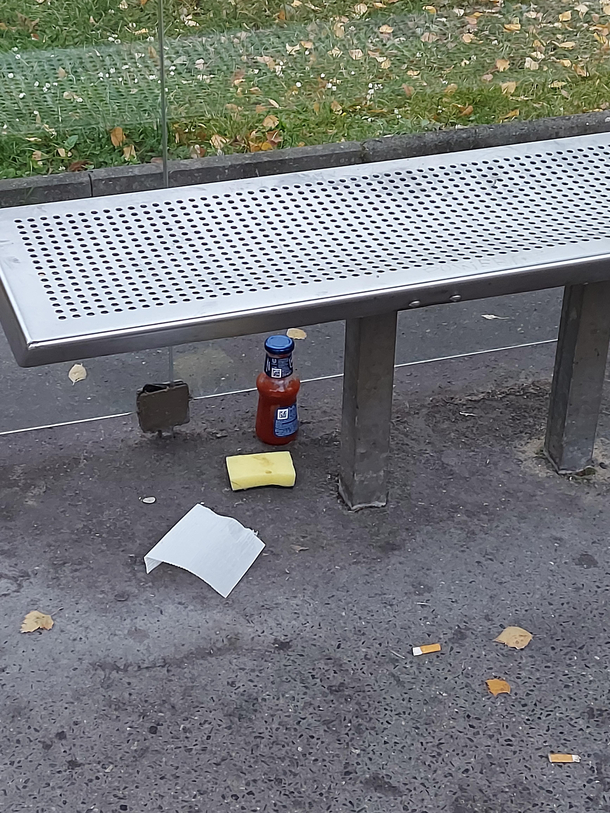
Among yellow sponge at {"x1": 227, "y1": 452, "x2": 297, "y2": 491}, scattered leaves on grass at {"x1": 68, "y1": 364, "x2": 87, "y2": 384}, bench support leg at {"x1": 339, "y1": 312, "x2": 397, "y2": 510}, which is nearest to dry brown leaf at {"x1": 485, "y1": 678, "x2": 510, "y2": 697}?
bench support leg at {"x1": 339, "y1": 312, "x2": 397, "y2": 510}

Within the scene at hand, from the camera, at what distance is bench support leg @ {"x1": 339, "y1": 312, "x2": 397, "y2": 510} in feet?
8.74

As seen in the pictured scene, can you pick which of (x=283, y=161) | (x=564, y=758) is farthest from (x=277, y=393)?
(x=564, y=758)

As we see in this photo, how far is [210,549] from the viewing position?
283cm

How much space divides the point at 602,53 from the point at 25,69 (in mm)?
1944

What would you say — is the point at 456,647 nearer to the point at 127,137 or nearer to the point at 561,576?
the point at 561,576

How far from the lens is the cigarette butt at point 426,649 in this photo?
Answer: 2.56 meters

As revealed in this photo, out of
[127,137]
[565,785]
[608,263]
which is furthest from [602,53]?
[565,785]

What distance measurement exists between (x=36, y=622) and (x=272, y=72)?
5.81 ft

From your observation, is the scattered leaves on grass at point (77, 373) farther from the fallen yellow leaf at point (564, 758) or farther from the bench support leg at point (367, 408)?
the fallen yellow leaf at point (564, 758)

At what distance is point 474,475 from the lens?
3.14m

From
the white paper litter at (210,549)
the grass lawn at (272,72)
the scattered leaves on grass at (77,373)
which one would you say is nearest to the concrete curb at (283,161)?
the grass lawn at (272,72)

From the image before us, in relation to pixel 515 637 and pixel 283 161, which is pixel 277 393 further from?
pixel 515 637

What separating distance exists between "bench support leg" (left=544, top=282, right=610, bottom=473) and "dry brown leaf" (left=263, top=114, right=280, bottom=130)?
1.08 m

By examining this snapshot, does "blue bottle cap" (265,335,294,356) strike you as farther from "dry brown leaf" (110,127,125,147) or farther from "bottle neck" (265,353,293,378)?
"dry brown leaf" (110,127,125,147)
